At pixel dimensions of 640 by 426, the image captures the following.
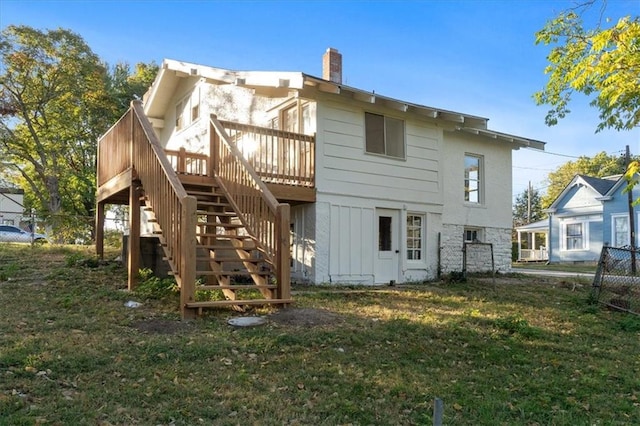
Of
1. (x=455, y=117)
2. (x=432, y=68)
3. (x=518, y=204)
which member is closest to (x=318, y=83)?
(x=455, y=117)

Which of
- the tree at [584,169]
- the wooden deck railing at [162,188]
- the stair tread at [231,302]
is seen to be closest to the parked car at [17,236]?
the wooden deck railing at [162,188]

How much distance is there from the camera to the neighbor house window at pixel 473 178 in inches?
565

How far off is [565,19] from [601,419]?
24.8 feet

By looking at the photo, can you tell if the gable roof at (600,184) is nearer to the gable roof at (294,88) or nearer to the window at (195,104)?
the gable roof at (294,88)

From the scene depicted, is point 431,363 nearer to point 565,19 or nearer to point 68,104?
point 565,19

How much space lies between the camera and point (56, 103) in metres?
26.9

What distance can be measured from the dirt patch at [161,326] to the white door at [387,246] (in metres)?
6.07

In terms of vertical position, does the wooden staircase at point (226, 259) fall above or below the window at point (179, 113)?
below

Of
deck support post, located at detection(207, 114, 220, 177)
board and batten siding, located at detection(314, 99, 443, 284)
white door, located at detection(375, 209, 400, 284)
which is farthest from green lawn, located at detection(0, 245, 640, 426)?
white door, located at detection(375, 209, 400, 284)

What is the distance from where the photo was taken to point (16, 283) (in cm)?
866

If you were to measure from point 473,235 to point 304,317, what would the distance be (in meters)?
8.94

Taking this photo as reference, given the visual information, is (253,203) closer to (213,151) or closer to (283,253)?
(283,253)

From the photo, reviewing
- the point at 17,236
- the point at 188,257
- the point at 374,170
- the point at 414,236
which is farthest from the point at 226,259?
the point at 17,236

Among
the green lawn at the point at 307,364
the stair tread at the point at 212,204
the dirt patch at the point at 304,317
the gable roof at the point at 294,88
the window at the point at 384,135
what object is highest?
the gable roof at the point at 294,88
